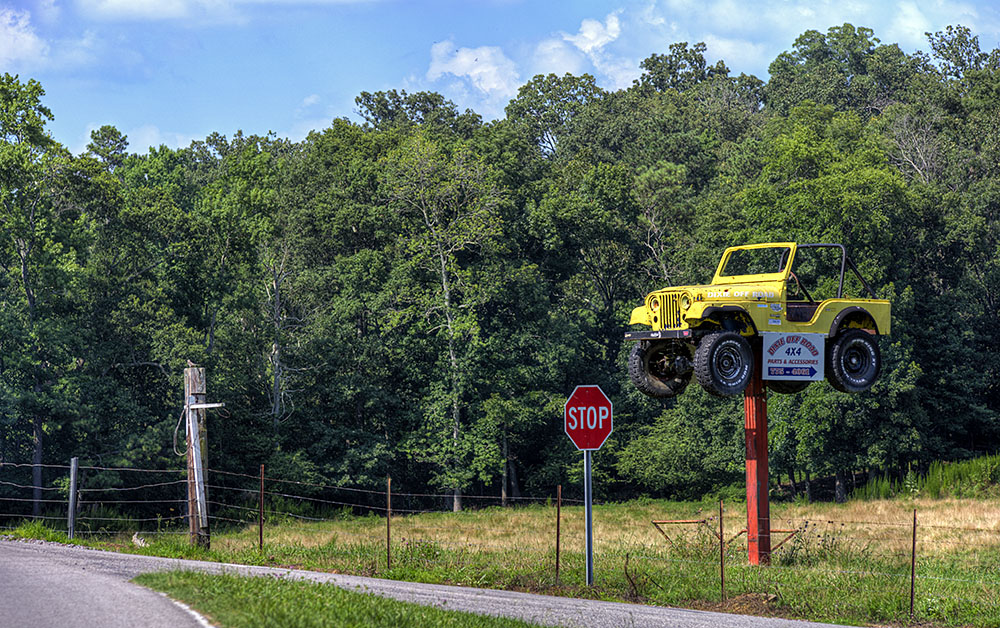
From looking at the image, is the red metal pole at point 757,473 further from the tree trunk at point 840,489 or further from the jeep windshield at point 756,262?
the tree trunk at point 840,489

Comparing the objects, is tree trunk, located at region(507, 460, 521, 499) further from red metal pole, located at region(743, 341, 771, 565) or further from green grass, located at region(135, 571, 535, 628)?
green grass, located at region(135, 571, 535, 628)

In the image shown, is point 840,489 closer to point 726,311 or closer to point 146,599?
point 726,311

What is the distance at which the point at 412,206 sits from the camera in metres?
47.8

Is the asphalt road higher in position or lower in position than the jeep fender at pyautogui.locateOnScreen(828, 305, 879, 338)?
lower

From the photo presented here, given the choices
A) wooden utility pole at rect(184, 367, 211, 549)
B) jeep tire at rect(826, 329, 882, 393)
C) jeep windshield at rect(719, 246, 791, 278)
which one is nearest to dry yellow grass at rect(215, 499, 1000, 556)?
wooden utility pole at rect(184, 367, 211, 549)

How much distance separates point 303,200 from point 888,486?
30173 millimetres

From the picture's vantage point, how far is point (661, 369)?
66.9ft

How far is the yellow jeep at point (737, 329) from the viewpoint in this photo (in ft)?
62.9

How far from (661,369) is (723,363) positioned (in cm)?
157

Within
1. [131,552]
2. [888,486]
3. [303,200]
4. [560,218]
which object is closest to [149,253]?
→ [303,200]

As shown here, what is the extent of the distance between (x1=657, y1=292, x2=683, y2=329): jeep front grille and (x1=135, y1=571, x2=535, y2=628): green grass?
27.1 ft

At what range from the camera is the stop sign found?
17234 millimetres

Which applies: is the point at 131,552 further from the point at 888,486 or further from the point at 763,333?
the point at 888,486

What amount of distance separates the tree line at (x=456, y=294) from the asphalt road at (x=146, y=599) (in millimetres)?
22697
